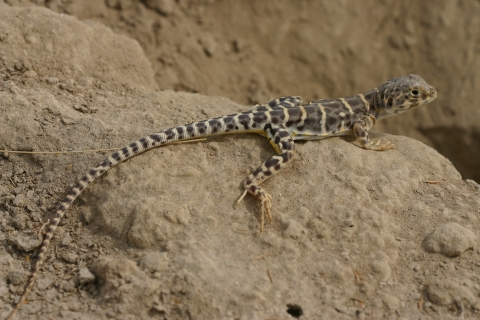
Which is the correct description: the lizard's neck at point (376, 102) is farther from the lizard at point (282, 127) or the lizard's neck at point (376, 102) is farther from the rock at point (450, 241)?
the rock at point (450, 241)

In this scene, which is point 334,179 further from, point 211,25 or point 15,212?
point 211,25

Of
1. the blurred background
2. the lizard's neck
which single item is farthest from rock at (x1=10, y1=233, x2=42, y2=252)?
the blurred background

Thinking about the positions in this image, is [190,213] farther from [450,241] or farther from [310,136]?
[450,241]

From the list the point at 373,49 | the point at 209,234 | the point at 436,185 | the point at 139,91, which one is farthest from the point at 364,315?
the point at 373,49

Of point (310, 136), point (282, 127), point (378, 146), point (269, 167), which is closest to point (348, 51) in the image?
point (378, 146)

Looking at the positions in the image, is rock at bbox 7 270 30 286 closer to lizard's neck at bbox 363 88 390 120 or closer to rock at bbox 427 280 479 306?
rock at bbox 427 280 479 306
